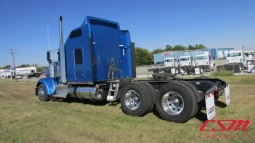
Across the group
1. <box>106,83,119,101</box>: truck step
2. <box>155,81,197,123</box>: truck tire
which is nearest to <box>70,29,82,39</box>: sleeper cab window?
<box>106,83,119,101</box>: truck step

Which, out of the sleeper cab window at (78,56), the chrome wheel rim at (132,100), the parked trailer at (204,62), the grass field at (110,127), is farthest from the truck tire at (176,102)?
the parked trailer at (204,62)

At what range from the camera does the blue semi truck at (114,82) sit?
5.56 meters

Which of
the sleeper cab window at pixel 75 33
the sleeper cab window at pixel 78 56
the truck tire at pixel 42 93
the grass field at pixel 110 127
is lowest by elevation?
the grass field at pixel 110 127

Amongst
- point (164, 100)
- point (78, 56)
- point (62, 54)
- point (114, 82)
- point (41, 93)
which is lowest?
point (41, 93)

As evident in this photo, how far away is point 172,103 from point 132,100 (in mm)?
1407

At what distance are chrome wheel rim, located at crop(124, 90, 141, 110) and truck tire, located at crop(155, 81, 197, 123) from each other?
78cm

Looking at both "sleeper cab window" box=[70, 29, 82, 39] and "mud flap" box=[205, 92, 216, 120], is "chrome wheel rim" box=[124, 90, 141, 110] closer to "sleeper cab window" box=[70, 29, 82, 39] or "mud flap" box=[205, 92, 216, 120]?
"mud flap" box=[205, 92, 216, 120]

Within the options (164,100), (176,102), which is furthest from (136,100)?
(176,102)

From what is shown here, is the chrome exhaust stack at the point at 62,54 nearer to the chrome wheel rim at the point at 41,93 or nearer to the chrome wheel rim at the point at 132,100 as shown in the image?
the chrome wheel rim at the point at 41,93

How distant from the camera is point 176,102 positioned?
18.6 feet

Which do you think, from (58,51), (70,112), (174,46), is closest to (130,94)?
(70,112)

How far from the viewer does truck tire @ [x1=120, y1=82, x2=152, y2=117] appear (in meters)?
6.23

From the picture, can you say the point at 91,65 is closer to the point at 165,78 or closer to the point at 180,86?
the point at 165,78

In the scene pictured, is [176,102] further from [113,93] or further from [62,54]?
[62,54]
